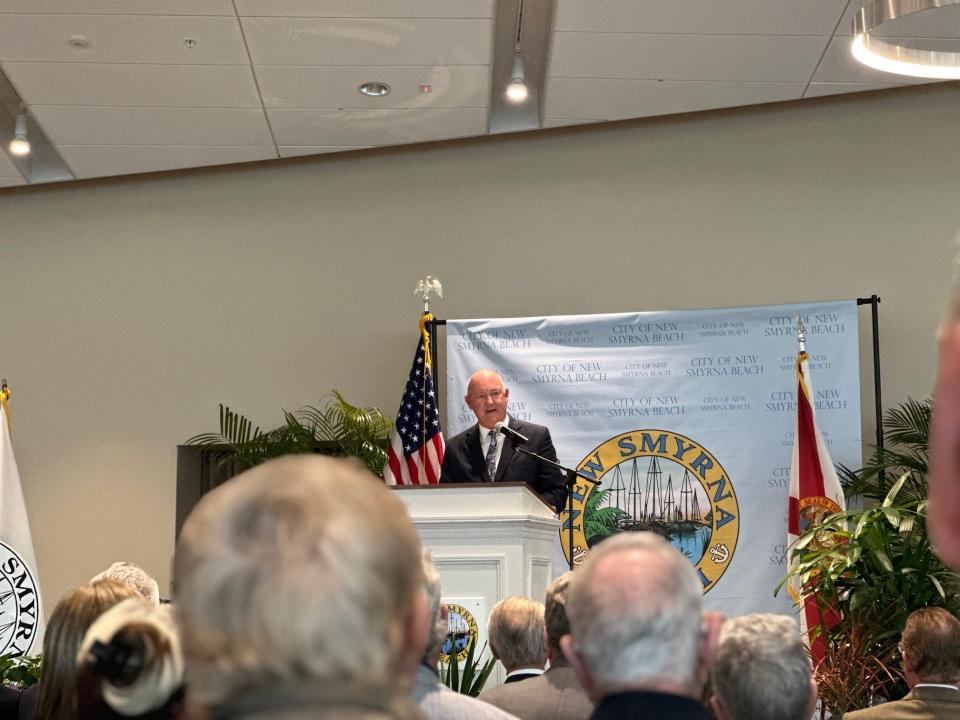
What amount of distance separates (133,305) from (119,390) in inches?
23.9

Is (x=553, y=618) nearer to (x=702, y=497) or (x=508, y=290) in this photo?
(x=702, y=497)

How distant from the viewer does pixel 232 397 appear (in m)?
8.56

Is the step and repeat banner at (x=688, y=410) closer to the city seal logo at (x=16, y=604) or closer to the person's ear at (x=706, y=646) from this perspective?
the city seal logo at (x=16, y=604)

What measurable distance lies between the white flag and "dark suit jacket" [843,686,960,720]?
4800 millimetres

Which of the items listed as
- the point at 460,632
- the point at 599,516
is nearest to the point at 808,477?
the point at 599,516

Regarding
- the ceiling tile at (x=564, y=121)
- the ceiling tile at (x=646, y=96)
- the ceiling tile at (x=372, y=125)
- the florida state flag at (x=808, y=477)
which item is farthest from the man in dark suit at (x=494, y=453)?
the ceiling tile at (x=564, y=121)

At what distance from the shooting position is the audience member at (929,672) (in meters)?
3.42

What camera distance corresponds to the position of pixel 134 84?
23.8 ft

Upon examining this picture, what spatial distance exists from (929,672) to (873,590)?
87.3 inches

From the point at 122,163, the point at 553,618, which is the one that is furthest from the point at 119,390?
the point at 553,618

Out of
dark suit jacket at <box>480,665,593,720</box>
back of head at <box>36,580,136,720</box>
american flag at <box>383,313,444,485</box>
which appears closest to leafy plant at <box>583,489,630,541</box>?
american flag at <box>383,313,444,485</box>

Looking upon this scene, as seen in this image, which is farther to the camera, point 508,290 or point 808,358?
point 508,290

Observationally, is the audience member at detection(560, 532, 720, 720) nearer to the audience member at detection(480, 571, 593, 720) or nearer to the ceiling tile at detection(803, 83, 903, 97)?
the audience member at detection(480, 571, 593, 720)

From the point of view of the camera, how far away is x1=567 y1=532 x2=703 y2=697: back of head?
169 centimetres
